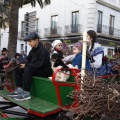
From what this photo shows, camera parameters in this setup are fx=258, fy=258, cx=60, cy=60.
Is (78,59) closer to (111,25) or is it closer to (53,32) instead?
(53,32)

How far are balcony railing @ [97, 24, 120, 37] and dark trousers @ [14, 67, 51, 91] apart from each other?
2291 centimetres

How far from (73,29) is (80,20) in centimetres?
126

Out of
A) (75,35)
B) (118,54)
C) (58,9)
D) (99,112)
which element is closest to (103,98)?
(99,112)

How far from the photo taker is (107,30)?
28312 millimetres

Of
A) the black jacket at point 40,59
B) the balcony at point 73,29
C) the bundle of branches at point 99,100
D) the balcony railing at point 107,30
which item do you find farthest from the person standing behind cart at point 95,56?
the balcony railing at point 107,30

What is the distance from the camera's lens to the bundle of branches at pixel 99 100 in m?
2.78

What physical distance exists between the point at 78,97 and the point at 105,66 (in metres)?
1.68

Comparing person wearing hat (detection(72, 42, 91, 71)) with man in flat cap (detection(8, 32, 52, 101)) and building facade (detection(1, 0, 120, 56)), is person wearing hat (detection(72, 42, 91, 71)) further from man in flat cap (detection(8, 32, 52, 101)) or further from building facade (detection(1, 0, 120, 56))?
building facade (detection(1, 0, 120, 56))

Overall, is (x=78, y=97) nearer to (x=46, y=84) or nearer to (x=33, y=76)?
(x=46, y=84)

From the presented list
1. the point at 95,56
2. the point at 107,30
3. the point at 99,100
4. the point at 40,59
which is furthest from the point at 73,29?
the point at 99,100

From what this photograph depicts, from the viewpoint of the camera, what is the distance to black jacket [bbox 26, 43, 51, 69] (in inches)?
168

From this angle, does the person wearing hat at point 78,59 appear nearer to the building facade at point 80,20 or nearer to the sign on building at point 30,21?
the sign on building at point 30,21

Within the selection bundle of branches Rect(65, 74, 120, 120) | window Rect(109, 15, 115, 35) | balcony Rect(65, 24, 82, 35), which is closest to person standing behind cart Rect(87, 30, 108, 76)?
bundle of branches Rect(65, 74, 120, 120)

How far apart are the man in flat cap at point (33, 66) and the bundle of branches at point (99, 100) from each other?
1.33 meters
